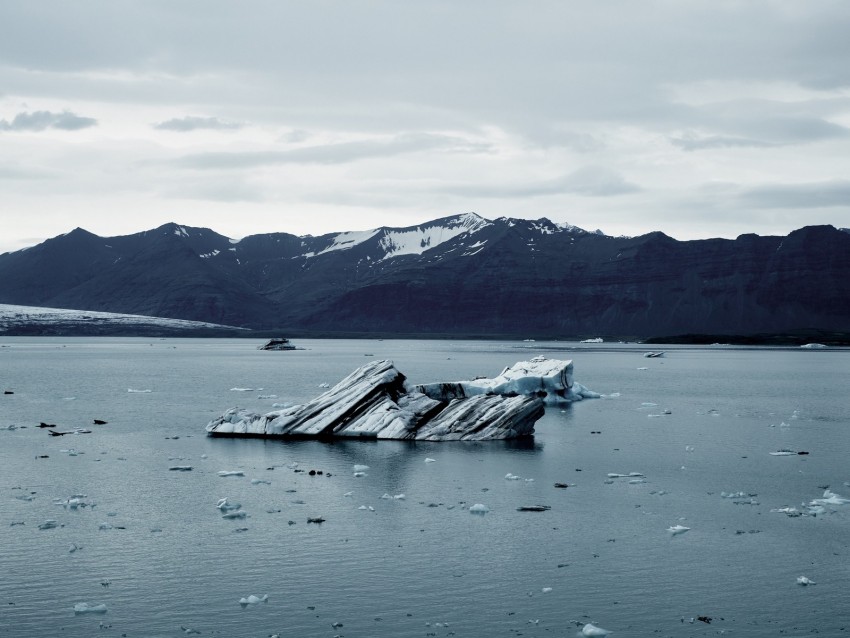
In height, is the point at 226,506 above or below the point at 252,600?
above

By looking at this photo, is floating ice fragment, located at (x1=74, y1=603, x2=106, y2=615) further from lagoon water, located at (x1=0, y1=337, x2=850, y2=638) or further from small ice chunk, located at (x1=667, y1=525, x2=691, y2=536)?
small ice chunk, located at (x1=667, y1=525, x2=691, y2=536)

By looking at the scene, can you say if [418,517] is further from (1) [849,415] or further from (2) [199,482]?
(1) [849,415]

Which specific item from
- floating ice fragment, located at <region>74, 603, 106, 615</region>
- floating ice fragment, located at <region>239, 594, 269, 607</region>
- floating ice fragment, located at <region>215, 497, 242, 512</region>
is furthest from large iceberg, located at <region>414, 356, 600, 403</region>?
floating ice fragment, located at <region>74, 603, 106, 615</region>

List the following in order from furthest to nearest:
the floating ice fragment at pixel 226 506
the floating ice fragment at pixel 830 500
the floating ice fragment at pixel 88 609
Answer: the floating ice fragment at pixel 830 500 → the floating ice fragment at pixel 226 506 → the floating ice fragment at pixel 88 609

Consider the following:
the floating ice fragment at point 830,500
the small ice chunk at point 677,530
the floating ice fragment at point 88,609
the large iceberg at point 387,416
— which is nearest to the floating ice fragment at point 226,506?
the floating ice fragment at point 88,609

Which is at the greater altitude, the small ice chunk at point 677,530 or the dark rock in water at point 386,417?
the dark rock in water at point 386,417

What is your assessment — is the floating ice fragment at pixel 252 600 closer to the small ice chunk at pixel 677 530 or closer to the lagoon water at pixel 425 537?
the lagoon water at pixel 425 537

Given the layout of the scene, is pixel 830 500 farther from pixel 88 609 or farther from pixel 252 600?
pixel 88 609

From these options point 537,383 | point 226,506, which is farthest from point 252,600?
point 537,383
